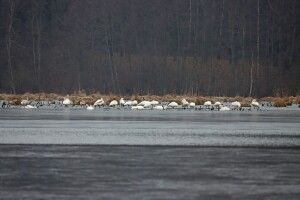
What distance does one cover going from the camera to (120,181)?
890 centimetres

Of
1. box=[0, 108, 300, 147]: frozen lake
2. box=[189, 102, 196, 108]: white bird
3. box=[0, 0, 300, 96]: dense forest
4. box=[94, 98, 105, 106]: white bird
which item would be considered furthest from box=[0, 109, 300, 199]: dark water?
box=[0, 0, 300, 96]: dense forest

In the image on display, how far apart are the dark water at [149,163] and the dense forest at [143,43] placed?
3598 cm

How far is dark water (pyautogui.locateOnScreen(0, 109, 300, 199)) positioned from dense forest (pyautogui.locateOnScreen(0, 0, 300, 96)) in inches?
1417

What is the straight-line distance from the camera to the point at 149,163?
1066 centimetres

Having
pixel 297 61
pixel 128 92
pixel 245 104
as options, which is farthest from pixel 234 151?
pixel 297 61

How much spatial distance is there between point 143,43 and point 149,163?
46.6 m

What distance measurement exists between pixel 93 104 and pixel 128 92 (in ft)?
56.8

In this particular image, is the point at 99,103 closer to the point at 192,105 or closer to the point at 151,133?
the point at 192,105

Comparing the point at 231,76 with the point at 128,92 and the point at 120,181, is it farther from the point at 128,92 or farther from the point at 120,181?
the point at 120,181

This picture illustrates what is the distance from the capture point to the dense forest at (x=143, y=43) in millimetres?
53562

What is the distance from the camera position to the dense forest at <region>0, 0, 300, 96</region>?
53.6m

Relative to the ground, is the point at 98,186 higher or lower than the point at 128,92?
higher

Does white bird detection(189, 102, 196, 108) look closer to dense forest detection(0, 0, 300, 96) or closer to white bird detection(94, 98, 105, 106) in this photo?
white bird detection(94, 98, 105, 106)

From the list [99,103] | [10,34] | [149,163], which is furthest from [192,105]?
[10,34]
